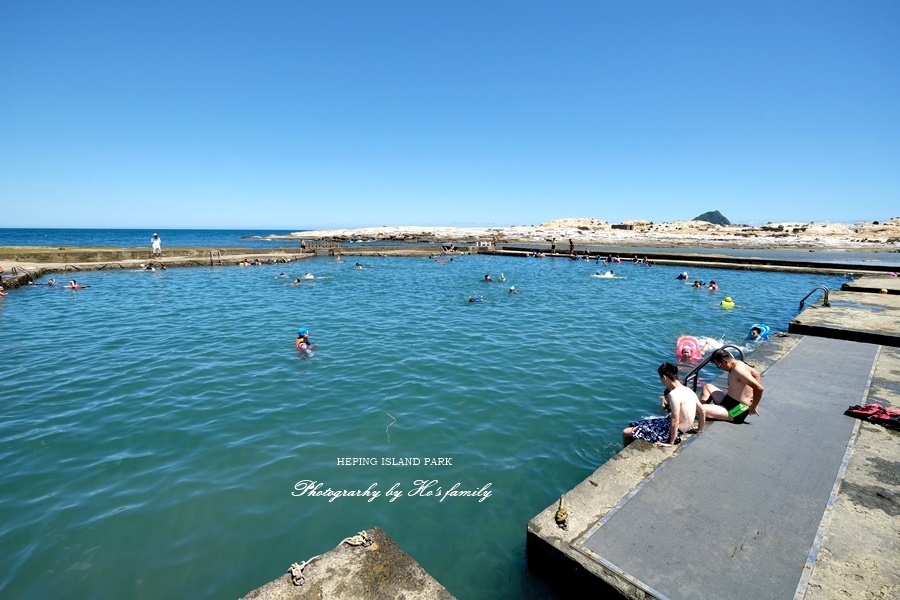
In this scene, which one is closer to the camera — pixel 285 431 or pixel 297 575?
pixel 297 575

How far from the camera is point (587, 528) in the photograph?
435cm

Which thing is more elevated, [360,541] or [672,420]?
[672,420]

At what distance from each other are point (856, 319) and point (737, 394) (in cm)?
1027

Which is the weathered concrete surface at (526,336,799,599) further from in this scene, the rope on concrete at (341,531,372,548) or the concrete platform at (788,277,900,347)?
the concrete platform at (788,277,900,347)

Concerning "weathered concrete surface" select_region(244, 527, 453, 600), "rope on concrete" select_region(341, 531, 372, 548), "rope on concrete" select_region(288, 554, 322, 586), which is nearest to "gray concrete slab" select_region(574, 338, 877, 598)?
"weathered concrete surface" select_region(244, 527, 453, 600)

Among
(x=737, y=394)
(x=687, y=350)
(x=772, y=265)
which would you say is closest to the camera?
(x=737, y=394)

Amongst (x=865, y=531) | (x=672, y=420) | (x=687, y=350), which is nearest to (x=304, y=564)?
(x=672, y=420)

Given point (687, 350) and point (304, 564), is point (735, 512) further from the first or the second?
point (687, 350)

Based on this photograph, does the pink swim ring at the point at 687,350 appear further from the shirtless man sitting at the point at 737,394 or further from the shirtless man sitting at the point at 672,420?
the shirtless man sitting at the point at 672,420

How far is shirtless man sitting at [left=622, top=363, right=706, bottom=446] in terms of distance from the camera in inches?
240

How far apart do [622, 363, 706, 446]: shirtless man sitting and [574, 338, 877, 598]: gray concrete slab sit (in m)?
0.27

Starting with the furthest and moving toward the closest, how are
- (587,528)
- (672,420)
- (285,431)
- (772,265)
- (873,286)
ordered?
(772,265)
(873,286)
(285,431)
(672,420)
(587,528)

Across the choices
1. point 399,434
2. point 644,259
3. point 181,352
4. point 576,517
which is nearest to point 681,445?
point 576,517

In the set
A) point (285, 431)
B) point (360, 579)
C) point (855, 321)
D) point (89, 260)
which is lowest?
point (285, 431)
